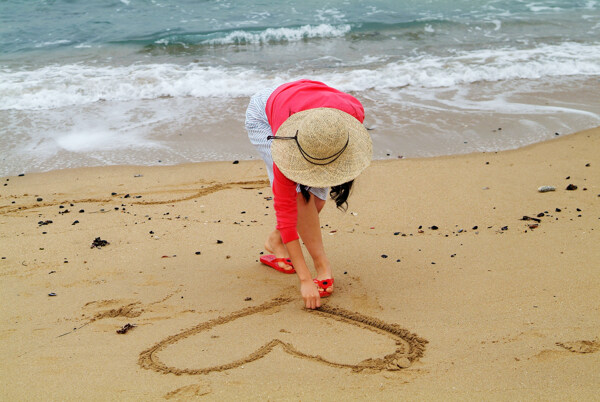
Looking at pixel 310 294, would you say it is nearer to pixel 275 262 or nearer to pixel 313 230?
pixel 313 230

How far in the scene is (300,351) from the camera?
2580mm

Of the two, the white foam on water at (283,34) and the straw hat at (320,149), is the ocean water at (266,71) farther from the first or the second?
the straw hat at (320,149)

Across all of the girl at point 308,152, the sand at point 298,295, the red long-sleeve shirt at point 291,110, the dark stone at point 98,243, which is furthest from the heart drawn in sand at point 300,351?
the dark stone at point 98,243

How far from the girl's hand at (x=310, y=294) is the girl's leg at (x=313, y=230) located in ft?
0.59

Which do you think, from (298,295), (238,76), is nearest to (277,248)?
(298,295)

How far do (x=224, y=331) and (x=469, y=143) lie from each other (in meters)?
3.91

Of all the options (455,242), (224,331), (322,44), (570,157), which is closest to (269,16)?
(322,44)

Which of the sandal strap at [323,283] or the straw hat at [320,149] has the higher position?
the straw hat at [320,149]

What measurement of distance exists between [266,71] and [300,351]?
7.03 meters

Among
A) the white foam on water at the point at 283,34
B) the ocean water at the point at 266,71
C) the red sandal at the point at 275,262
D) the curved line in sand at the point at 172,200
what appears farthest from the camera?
the white foam on water at the point at 283,34

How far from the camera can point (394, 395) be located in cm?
219

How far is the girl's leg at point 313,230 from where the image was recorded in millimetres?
3043

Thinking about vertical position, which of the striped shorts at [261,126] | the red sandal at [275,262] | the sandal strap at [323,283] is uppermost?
the striped shorts at [261,126]

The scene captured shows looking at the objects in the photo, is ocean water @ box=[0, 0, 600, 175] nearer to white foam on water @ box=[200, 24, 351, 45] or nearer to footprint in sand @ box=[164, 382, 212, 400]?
white foam on water @ box=[200, 24, 351, 45]
